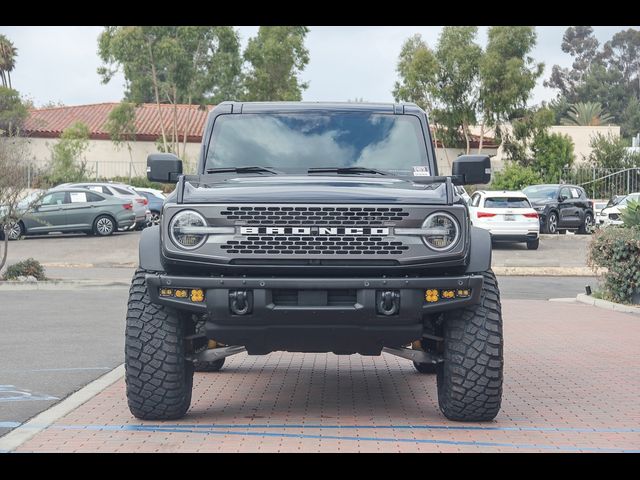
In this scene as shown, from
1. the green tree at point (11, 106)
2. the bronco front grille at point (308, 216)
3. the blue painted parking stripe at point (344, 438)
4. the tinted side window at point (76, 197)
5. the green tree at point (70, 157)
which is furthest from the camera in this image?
the green tree at point (11, 106)

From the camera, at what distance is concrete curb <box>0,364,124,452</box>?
723 cm

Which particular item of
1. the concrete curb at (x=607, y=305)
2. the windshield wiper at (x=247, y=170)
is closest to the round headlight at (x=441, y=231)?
the windshield wiper at (x=247, y=170)

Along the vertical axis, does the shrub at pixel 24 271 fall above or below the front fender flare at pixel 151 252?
below

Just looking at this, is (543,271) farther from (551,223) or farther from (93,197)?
(93,197)

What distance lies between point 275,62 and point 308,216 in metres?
49.1

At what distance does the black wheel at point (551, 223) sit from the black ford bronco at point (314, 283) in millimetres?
30127

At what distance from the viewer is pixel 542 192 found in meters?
38.4

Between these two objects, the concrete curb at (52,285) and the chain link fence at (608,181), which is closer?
the concrete curb at (52,285)

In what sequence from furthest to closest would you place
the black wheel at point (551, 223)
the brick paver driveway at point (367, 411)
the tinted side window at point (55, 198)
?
1. the black wheel at point (551, 223)
2. the tinted side window at point (55, 198)
3. the brick paver driveway at point (367, 411)

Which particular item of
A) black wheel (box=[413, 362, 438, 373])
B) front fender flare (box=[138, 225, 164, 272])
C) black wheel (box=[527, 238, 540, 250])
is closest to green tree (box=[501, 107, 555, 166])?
black wheel (box=[527, 238, 540, 250])

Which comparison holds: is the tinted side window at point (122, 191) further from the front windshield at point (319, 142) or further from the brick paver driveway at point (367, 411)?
the front windshield at point (319, 142)

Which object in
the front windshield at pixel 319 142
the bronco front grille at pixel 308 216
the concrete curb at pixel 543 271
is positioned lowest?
the concrete curb at pixel 543 271

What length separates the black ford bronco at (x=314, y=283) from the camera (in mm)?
7355

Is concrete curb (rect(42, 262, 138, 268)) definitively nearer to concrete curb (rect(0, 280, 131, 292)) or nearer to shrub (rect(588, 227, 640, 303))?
concrete curb (rect(0, 280, 131, 292))
